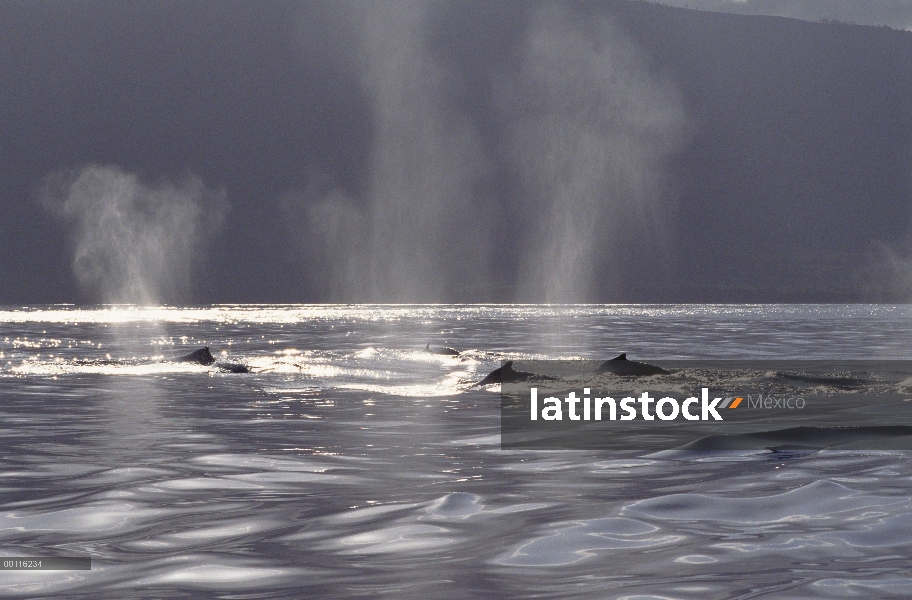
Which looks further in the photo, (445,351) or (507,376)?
(445,351)

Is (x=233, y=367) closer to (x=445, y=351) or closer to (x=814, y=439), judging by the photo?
(x=445, y=351)

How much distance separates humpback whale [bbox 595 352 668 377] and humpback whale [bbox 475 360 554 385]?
1.61 metres

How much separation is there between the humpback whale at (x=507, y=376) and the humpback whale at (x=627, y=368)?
1.61 meters

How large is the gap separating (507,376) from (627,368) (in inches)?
119

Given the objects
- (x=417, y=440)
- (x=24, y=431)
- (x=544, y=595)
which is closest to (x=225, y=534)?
(x=544, y=595)

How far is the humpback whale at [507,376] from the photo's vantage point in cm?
2948

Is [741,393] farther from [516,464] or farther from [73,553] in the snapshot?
[73,553]

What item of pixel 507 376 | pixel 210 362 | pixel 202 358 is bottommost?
pixel 507 376

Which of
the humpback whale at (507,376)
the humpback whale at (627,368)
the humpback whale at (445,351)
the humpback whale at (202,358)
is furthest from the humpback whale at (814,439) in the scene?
the humpback whale at (445,351)

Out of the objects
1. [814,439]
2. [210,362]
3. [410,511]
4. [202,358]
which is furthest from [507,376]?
[410,511]

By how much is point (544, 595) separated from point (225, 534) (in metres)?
3.37

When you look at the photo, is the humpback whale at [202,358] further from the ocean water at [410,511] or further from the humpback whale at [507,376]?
the ocean water at [410,511]

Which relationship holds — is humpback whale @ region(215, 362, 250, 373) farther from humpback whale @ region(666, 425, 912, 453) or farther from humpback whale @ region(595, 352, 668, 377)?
humpback whale @ region(666, 425, 912, 453)

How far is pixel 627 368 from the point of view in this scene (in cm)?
3030
